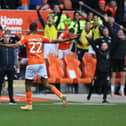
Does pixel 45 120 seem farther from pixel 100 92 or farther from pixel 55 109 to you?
pixel 100 92

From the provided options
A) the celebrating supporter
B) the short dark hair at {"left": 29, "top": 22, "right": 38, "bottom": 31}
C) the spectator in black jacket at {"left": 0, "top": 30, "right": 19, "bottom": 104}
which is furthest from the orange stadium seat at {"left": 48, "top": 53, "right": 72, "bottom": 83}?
the short dark hair at {"left": 29, "top": 22, "right": 38, "bottom": 31}

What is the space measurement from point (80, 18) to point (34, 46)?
8.97 meters

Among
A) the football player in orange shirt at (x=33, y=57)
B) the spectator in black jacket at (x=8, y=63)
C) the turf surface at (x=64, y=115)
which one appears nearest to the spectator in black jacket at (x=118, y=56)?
the turf surface at (x=64, y=115)

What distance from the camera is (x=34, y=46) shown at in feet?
53.1

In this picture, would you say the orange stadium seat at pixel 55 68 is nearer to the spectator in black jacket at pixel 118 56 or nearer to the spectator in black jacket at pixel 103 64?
the spectator in black jacket at pixel 118 56

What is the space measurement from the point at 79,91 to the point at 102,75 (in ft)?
12.0

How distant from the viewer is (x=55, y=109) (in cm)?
1658

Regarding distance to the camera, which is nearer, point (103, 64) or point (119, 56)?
point (103, 64)

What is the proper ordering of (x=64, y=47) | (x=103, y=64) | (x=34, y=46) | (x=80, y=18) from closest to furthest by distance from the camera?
(x=34, y=46) < (x=103, y=64) < (x=64, y=47) < (x=80, y=18)

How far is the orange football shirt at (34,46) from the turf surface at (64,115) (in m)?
1.27

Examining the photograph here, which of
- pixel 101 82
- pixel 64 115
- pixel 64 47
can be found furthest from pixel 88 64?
pixel 64 115

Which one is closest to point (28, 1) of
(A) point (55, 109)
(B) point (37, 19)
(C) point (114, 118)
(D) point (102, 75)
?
(B) point (37, 19)

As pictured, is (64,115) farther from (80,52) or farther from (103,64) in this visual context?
(80,52)

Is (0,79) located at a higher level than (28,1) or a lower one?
lower
